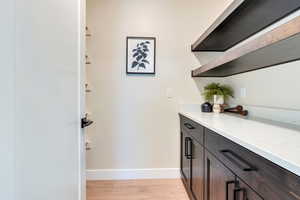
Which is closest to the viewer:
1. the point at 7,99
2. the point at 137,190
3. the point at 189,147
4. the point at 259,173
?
the point at 7,99

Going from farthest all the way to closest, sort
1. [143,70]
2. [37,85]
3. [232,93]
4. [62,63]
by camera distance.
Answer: [143,70] < [232,93] < [62,63] < [37,85]

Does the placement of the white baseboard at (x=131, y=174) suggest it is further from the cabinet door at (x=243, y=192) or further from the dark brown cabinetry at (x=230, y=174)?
the cabinet door at (x=243, y=192)

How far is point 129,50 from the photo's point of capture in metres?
3.02

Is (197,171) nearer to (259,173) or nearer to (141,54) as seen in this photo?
(259,173)

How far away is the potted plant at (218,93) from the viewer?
9.32ft

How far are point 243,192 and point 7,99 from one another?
3.34 feet

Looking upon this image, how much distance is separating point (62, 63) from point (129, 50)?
1.97 meters

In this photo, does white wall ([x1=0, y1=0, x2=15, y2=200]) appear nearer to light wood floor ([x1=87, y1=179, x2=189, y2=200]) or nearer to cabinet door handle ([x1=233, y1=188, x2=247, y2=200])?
cabinet door handle ([x1=233, y1=188, x2=247, y2=200])

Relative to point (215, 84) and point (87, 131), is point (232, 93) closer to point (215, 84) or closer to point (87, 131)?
point (215, 84)

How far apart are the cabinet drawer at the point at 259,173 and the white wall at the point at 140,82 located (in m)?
1.68

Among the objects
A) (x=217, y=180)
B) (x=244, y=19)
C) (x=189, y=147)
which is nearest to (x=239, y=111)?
(x=189, y=147)

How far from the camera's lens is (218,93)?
9.36ft

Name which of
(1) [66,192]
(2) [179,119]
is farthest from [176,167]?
(1) [66,192]

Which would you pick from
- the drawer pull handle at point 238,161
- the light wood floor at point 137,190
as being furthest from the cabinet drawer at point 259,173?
the light wood floor at point 137,190
